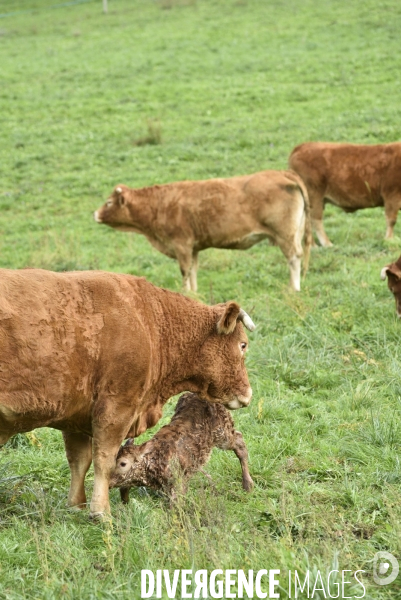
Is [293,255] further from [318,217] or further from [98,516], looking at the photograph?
[98,516]

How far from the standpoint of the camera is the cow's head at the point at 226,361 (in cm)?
590

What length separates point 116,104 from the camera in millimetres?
23000

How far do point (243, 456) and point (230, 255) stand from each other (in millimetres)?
7394

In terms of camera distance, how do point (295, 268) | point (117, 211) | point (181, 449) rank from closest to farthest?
point (181, 449)
point (295, 268)
point (117, 211)

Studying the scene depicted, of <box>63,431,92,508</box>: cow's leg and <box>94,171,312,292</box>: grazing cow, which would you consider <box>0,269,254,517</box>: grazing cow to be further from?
<box>94,171,312,292</box>: grazing cow

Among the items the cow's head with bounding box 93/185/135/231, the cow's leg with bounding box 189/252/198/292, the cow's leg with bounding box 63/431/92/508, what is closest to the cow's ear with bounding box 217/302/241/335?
the cow's leg with bounding box 63/431/92/508

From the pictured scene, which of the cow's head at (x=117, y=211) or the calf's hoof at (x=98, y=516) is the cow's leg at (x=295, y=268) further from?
the calf's hoof at (x=98, y=516)

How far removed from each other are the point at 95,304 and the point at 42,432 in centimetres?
213

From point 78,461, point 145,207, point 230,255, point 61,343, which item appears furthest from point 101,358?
point 230,255

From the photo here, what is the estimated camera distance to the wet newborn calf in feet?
18.1

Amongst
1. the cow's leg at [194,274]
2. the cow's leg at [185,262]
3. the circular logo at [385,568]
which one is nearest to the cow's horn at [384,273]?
the cow's leg at [194,274]

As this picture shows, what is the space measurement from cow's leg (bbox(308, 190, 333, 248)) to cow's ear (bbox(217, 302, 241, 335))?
752 centimetres

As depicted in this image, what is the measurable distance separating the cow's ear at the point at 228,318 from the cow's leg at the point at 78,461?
1186 millimetres

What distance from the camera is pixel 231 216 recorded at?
11844mm
